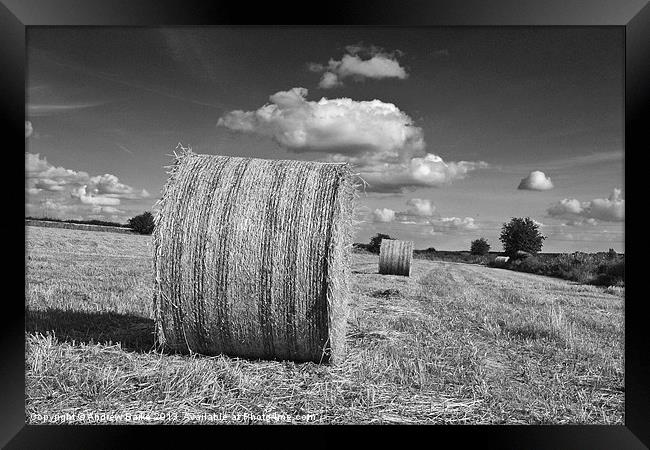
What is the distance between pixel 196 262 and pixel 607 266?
12.2 metres

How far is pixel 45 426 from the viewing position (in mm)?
3498

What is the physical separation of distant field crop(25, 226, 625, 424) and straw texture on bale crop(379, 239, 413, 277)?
638cm

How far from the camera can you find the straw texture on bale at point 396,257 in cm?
1427

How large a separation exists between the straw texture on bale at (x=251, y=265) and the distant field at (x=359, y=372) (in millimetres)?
256

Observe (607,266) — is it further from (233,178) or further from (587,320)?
(233,178)

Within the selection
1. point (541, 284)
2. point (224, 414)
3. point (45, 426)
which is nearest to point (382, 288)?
point (541, 284)

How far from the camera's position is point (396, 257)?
14.3 m

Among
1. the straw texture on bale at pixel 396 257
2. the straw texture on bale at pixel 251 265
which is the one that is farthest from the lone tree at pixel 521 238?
the straw texture on bale at pixel 251 265

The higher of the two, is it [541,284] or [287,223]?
[287,223]

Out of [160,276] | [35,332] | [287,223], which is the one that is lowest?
[35,332]
